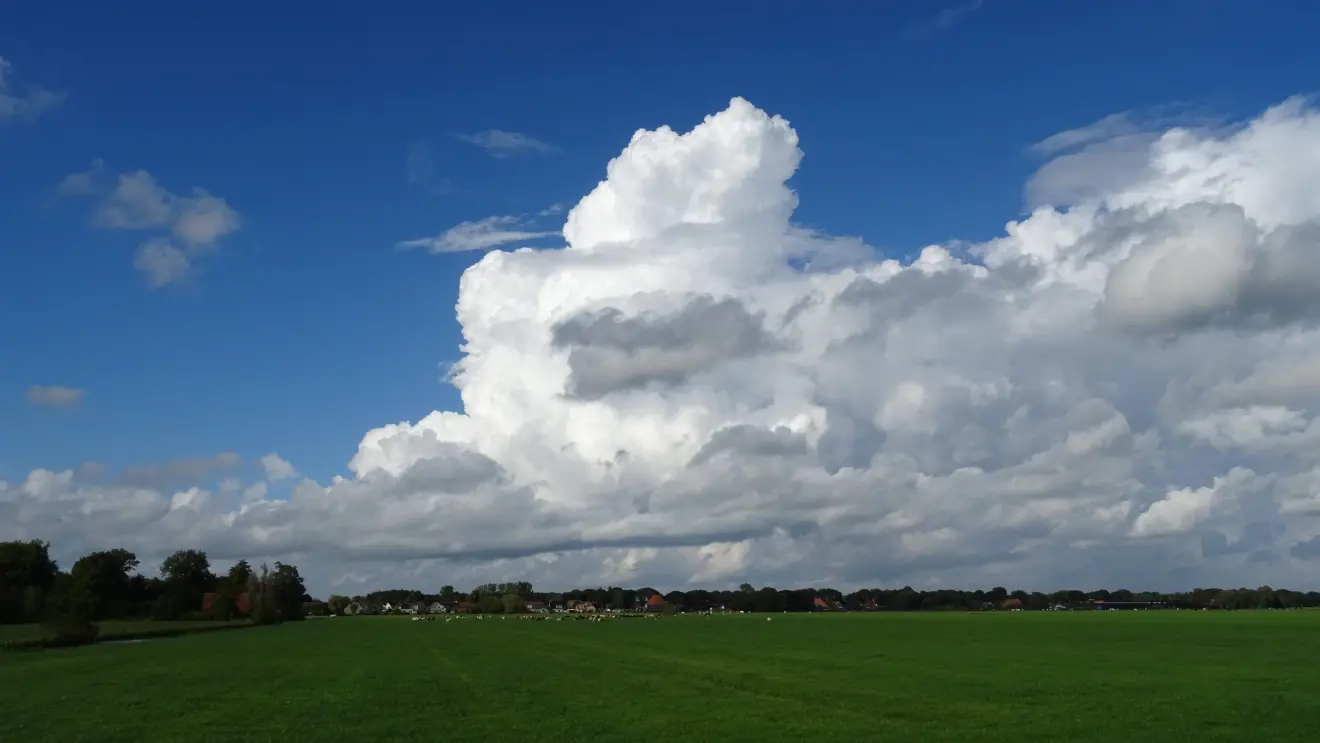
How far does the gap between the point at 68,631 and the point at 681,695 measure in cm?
9269

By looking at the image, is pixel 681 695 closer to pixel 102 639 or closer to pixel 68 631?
pixel 68 631

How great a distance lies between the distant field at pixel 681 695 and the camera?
34.3m

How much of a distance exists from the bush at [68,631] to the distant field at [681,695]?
3612cm

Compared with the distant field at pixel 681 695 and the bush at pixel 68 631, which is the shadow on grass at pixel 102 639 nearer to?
the bush at pixel 68 631

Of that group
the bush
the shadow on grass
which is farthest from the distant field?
the bush

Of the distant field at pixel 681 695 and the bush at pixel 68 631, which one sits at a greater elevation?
the bush at pixel 68 631

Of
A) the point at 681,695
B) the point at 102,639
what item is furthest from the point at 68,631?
the point at 681,695

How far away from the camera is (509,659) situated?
7319 centimetres

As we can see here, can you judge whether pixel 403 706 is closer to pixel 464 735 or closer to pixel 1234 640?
pixel 464 735

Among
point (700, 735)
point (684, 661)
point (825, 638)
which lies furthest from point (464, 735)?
point (825, 638)

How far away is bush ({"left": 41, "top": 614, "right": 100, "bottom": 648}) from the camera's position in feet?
362

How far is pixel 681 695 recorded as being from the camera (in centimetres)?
4600

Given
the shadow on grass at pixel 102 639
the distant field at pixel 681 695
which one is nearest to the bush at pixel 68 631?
the shadow on grass at pixel 102 639

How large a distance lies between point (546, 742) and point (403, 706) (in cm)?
1220
